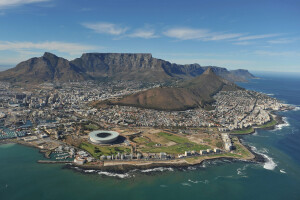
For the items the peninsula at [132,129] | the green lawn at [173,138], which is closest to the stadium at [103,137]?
the peninsula at [132,129]

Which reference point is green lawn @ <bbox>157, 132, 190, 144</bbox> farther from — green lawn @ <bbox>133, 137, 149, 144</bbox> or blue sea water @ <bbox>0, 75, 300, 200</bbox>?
blue sea water @ <bbox>0, 75, 300, 200</bbox>

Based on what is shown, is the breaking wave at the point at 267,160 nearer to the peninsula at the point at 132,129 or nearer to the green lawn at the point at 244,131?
the peninsula at the point at 132,129

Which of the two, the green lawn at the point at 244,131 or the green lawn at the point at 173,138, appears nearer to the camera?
the green lawn at the point at 173,138

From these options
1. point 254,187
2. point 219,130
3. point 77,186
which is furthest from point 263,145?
point 77,186

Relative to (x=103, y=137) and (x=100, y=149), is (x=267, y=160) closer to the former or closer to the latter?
(x=100, y=149)

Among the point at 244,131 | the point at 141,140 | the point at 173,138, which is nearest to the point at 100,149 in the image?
the point at 141,140

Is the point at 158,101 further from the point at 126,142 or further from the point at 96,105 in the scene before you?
the point at 126,142

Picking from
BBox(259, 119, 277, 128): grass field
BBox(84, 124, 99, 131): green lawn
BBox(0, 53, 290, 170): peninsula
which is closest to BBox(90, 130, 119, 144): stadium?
BBox(0, 53, 290, 170): peninsula
